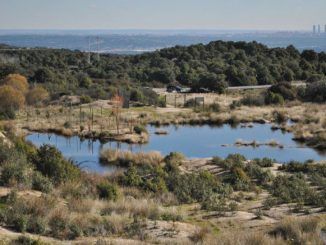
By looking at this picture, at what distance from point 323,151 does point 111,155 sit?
1283cm

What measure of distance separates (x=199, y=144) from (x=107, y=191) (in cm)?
2162

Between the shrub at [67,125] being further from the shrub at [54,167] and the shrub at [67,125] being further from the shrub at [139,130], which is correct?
the shrub at [54,167]

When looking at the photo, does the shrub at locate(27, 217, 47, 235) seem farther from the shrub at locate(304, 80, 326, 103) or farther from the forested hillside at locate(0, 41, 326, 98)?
the shrub at locate(304, 80, 326, 103)

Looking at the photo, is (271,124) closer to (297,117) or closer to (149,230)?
(297,117)

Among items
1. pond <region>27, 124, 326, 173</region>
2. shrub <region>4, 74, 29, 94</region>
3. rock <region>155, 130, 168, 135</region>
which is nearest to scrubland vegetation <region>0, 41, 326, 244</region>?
shrub <region>4, 74, 29, 94</region>

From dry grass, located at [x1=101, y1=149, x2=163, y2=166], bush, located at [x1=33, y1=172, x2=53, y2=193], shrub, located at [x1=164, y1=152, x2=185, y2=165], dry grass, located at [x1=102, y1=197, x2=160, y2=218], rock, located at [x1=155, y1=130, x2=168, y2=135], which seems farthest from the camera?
rock, located at [x1=155, y1=130, x2=168, y2=135]

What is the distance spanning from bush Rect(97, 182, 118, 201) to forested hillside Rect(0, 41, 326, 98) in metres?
41.1

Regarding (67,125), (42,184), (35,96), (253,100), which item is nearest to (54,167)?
(42,184)

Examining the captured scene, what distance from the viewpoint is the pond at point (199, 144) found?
3403 cm

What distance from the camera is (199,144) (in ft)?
125

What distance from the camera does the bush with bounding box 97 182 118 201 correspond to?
16.7 m

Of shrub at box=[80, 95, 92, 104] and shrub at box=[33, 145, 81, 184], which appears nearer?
shrub at box=[33, 145, 81, 184]

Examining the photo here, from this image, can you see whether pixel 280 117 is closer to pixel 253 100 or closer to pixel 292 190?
pixel 253 100

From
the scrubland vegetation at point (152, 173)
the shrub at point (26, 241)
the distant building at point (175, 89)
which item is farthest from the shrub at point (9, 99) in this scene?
the shrub at point (26, 241)
